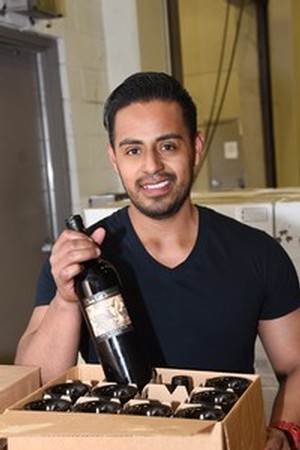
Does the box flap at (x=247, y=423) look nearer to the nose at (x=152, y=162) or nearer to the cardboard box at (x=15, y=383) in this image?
the cardboard box at (x=15, y=383)

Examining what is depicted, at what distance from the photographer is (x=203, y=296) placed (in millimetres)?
1294

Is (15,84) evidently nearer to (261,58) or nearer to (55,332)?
(55,332)

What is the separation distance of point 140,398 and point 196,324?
0.44 meters

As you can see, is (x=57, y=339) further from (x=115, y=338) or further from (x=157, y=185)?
(x=157, y=185)

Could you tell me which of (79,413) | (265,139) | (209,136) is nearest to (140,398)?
(79,413)

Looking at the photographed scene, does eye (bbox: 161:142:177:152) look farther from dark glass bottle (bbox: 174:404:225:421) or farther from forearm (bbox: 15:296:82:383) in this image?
dark glass bottle (bbox: 174:404:225:421)

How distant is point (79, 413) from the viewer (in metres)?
0.75

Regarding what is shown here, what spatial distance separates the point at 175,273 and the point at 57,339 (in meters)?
0.28

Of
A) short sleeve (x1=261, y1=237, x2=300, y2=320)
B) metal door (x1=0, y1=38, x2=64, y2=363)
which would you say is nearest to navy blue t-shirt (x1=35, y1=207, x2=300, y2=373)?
short sleeve (x1=261, y1=237, x2=300, y2=320)

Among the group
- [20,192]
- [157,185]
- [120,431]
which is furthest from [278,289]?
[20,192]

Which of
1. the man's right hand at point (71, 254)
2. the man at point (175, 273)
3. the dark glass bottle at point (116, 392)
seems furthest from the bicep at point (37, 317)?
the dark glass bottle at point (116, 392)

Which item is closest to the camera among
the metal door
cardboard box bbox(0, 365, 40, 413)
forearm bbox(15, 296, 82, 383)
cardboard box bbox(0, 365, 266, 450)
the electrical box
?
cardboard box bbox(0, 365, 266, 450)

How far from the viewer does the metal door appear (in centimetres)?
263

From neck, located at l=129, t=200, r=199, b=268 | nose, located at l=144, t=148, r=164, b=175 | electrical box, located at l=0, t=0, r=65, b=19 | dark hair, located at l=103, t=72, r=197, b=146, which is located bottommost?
neck, located at l=129, t=200, r=199, b=268
